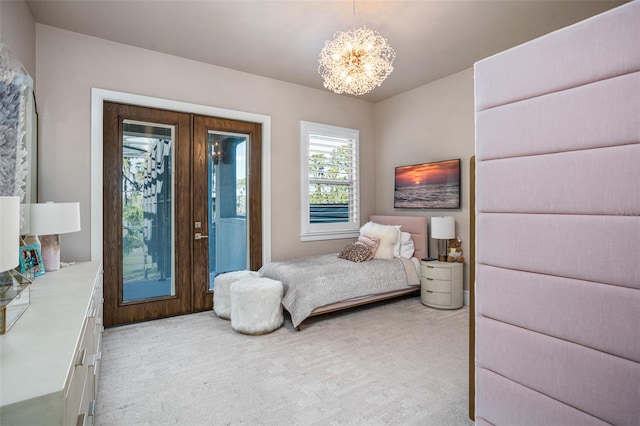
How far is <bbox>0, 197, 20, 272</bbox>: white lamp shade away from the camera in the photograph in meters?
1.03

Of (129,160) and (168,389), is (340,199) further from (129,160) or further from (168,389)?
(168,389)

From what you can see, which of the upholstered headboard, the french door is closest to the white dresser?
the french door

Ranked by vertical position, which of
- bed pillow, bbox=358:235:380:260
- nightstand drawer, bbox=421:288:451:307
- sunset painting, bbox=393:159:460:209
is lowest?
nightstand drawer, bbox=421:288:451:307

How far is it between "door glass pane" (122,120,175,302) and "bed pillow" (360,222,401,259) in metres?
2.53

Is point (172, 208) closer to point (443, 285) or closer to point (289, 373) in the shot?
point (289, 373)

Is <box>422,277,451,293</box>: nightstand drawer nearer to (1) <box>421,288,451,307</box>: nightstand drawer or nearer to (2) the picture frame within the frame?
(1) <box>421,288,451,307</box>: nightstand drawer

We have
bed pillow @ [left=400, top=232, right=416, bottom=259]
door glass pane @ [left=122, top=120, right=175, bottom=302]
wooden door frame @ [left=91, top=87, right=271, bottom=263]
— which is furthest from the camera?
bed pillow @ [left=400, top=232, right=416, bottom=259]

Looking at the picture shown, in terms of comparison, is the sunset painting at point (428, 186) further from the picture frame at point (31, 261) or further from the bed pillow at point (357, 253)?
the picture frame at point (31, 261)

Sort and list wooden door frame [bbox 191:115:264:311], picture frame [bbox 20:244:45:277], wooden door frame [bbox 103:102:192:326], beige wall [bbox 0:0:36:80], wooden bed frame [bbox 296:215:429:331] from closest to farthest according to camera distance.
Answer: picture frame [bbox 20:244:45:277], beige wall [bbox 0:0:36:80], wooden door frame [bbox 103:102:192:326], wooden bed frame [bbox 296:215:429:331], wooden door frame [bbox 191:115:264:311]

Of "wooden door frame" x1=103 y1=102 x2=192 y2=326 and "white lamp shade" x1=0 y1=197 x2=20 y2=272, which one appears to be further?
"wooden door frame" x1=103 y1=102 x2=192 y2=326

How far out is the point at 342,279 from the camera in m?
3.63

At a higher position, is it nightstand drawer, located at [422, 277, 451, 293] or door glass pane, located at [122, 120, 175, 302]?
door glass pane, located at [122, 120, 175, 302]

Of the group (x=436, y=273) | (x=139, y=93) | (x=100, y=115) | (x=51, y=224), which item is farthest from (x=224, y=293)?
(x=436, y=273)

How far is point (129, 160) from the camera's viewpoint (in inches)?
142
